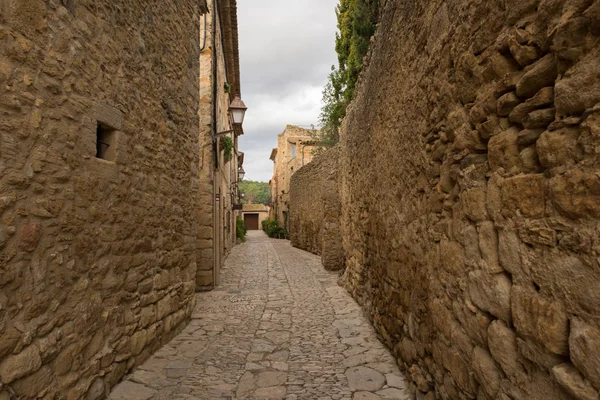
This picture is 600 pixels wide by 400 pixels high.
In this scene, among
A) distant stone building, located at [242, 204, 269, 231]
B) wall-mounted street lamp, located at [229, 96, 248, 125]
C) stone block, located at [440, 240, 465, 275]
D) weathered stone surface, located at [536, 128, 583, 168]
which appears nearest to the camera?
weathered stone surface, located at [536, 128, 583, 168]

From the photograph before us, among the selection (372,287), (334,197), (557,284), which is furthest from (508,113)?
(334,197)

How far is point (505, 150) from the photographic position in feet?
5.94

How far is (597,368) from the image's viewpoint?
4.06 ft

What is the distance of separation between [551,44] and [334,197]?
8.57 metres

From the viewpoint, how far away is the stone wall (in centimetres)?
1009

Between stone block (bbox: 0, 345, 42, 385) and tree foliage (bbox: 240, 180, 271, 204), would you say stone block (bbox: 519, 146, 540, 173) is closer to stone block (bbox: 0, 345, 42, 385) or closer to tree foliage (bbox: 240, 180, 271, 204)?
stone block (bbox: 0, 345, 42, 385)

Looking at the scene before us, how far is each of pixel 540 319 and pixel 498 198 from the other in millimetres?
574

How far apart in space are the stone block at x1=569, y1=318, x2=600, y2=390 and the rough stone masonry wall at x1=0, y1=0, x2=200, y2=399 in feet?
8.48

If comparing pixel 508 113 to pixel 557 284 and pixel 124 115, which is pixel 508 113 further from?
pixel 124 115

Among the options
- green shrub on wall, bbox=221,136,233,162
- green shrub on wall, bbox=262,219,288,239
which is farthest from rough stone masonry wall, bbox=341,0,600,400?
green shrub on wall, bbox=262,219,288,239

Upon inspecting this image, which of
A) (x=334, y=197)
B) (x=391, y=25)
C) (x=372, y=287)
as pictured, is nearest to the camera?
(x=391, y=25)

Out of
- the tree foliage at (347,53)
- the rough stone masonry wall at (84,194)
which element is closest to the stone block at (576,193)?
the rough stone masonry wall at (84,194)

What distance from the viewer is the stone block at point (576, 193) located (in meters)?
1.25

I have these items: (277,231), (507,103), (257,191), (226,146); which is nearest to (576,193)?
(507,103)
